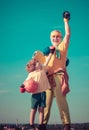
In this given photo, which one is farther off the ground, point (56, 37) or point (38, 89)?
point (56, 37)

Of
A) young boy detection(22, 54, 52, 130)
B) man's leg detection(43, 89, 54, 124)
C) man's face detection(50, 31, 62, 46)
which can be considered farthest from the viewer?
man's face detection(50, 31, 62, 46)

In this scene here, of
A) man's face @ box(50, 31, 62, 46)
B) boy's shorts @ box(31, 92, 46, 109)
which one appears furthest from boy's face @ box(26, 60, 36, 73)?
man's face @ box(50, 31, 62, 46)

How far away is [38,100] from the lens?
2164 millimetres

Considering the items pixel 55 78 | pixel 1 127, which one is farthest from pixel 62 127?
pixel 1 127

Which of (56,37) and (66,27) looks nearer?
(66,27)

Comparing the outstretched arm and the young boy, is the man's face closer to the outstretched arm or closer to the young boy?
the outstretched arm

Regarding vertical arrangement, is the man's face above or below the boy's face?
above

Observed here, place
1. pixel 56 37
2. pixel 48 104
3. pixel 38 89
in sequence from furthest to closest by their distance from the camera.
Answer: pixel 56 37, pixel 48 104, pixel 38 89

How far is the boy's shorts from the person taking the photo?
215cm

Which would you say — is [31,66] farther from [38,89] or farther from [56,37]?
[56,37]

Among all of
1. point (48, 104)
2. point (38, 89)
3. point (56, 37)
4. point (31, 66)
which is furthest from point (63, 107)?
point (56, 37)

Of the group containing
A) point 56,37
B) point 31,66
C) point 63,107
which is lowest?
point 63,107

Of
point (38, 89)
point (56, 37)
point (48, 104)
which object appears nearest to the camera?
point (38, 89)

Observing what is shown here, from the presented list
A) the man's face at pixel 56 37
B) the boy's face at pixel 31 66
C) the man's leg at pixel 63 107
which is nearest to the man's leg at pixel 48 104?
the man's leg at pixel 63 107
